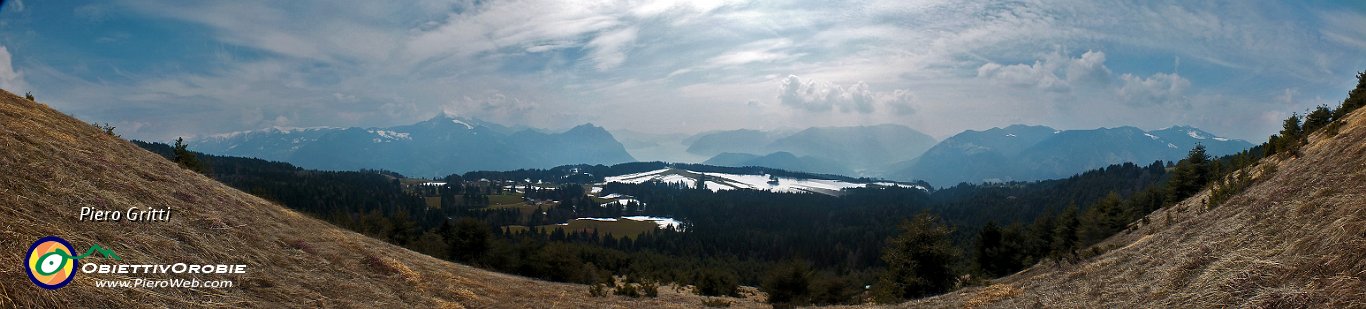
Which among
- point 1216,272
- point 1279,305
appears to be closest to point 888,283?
point 1216,272

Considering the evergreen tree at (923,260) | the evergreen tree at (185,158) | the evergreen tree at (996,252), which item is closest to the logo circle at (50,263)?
the evergreen tree at (923,260)

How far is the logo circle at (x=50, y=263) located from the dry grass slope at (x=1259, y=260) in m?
20.3

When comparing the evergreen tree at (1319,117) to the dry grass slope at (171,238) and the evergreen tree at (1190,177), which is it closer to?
the evergreen tree at (1190,177)

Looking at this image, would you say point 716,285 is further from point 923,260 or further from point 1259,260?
point 1259,260

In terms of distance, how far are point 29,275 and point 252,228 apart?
30.5ft

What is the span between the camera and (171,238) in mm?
12328

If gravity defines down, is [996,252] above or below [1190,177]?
below

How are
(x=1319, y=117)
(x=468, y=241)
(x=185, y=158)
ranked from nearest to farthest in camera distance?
(x=1319, y=117), (x=185, y=158), (x=468, y=241)

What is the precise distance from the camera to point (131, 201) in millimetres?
13492

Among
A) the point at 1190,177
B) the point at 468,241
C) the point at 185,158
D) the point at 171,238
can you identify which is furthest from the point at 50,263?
the point at 1190,177

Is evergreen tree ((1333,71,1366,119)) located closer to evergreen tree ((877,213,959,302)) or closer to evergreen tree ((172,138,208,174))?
evergreen tree ((877,213,959,302))

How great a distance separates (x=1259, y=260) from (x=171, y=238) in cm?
2463

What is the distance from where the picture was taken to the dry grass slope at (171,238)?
9383 millimetres

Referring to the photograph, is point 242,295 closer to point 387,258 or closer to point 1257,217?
point 387,258
